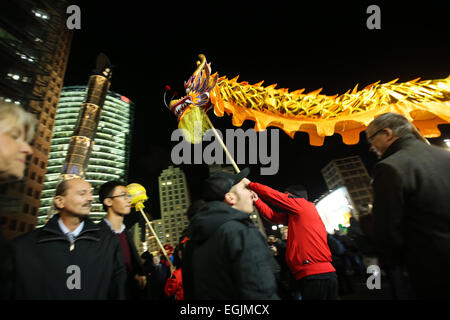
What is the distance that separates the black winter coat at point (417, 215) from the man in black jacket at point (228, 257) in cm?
93

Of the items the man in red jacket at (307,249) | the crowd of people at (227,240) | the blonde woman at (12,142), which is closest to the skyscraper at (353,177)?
the man in red jacket at (307,249)

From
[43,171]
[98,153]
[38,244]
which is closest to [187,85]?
[38,244]

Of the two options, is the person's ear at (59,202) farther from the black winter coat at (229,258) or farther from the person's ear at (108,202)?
the black winter coat at (229,258)

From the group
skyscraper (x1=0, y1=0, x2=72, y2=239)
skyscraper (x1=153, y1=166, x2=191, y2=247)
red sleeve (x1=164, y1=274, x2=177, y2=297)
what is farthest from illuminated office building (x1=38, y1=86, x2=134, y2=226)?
red sleeve (x1=164, y1=274, x2=177, y2=297)

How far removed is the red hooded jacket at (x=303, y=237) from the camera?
2.95m

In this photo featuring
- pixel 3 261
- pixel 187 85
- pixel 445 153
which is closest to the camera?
pixel 3 261

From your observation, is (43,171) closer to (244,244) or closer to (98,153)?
(98,153)

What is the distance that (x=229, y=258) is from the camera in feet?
5.75

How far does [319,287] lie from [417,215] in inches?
66.5

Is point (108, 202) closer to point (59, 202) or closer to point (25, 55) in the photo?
point (59, 202)

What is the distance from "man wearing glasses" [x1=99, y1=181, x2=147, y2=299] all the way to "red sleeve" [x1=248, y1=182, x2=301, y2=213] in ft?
5.97

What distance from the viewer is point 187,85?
3715mm

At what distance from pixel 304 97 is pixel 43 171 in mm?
59628

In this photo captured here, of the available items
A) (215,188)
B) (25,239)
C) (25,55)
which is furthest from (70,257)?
(25,55)
